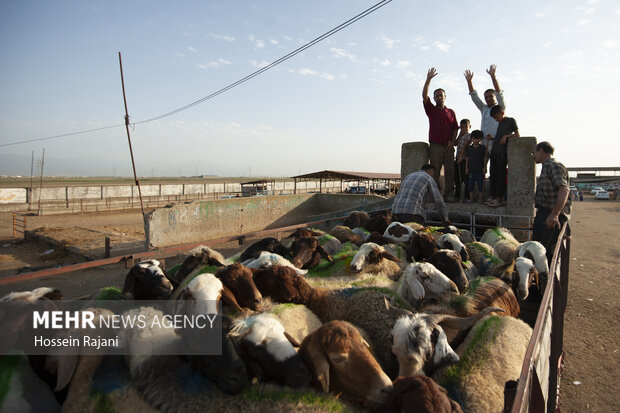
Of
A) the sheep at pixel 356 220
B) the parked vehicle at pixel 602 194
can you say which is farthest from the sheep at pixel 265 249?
the parked vehicle at pixel 602 194

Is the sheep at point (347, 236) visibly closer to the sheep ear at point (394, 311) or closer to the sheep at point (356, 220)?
the sheep at point (356, 220)

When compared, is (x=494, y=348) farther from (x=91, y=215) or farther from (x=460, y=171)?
(x=91, y=215)

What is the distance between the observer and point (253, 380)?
6.87 ft

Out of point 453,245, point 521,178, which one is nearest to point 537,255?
point 453,245

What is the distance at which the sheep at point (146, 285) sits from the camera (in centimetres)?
339

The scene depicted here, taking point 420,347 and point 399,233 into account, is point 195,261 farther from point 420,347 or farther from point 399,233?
point 399,233

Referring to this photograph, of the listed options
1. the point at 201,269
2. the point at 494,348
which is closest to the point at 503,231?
the point at 494,348

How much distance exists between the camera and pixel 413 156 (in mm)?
8961

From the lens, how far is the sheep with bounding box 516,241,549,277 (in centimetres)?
424

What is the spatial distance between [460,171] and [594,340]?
435 cm

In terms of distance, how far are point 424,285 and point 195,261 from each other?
2644 mm

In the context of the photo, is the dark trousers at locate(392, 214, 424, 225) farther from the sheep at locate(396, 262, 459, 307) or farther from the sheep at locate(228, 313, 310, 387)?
the sheep at locate(228, 313, 310, 387)

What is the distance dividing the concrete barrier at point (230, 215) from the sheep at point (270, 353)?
33.0 feet

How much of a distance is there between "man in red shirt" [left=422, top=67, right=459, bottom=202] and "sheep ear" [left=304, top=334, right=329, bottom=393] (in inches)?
287
